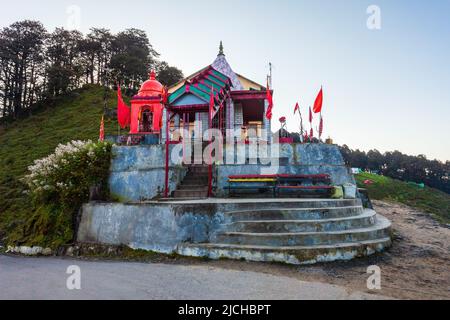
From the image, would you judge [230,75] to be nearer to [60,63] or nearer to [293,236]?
[293,236]

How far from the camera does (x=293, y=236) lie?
24.9ft

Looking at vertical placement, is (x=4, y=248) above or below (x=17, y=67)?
below

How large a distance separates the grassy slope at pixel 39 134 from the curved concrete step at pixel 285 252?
32.8 feet

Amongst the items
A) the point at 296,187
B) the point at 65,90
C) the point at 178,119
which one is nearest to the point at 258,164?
the point at 296,187

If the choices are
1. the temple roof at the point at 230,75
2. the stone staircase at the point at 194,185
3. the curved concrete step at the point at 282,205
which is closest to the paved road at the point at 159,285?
the curved concrete step at the point at 282,205

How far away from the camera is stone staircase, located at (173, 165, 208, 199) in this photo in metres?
11.7

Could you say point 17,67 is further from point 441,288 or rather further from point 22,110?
point 441,288

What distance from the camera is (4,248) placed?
10648 millimetres

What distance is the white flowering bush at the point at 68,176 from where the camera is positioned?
10695 mm

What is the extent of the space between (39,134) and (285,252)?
31683 mm

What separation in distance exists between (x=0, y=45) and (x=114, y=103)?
48.8ft

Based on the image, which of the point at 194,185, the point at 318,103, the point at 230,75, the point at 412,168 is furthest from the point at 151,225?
the point at 412,168

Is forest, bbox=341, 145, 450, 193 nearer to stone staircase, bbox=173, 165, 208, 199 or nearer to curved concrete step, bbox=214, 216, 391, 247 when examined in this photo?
stone staircase, bbox=173, 165, 208, 199

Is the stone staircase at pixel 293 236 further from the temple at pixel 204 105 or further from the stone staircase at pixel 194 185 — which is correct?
the temple at pixel 204 105
